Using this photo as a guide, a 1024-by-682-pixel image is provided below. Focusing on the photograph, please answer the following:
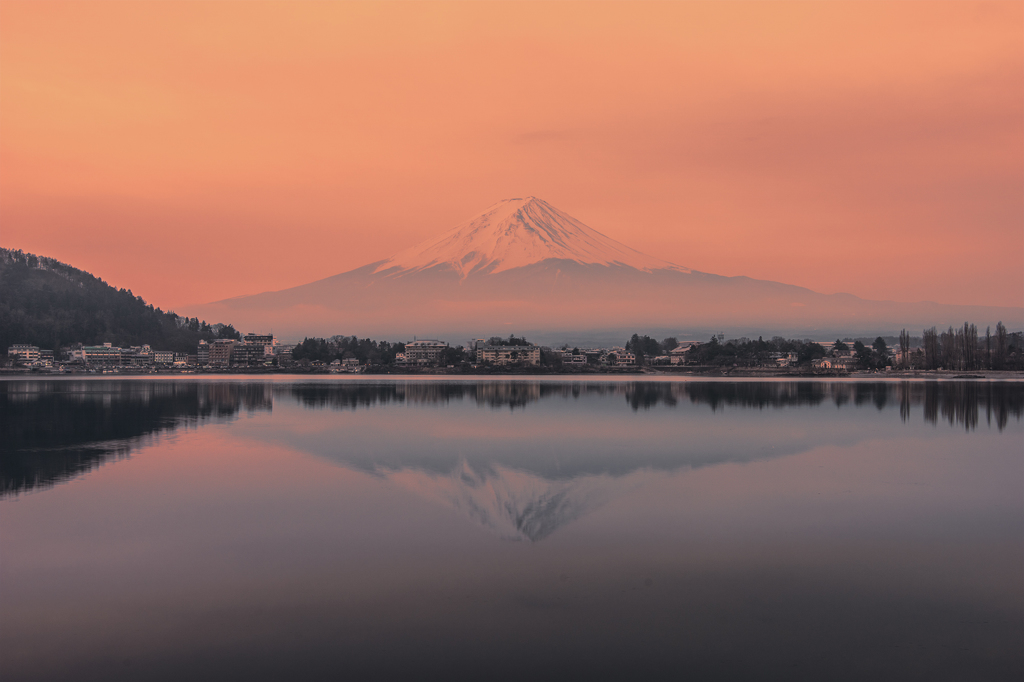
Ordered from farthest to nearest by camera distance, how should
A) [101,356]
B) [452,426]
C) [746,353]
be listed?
[101,356]
[746,353]
[452,426]

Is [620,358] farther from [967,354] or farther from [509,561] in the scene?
[509,561]

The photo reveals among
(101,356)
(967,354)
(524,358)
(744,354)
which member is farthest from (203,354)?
(967,354)

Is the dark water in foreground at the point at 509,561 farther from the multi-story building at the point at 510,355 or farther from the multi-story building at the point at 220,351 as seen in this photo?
the multi-story building at the point at 220,351

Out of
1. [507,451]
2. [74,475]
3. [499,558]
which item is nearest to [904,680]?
[499,558]

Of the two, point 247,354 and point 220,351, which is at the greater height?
point 220,351

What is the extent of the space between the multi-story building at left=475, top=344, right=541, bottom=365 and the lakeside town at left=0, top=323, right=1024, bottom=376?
0.12 metres

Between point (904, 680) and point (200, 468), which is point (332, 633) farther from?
point (200, 468)

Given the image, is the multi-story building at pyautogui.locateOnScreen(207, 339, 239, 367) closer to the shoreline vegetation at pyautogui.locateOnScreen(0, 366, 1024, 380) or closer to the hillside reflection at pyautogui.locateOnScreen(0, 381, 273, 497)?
the shoreline vegetation at pyautogui.locateOnScreen(0, 366, 1024, 380)

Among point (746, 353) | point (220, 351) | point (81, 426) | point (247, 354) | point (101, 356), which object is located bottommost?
point (81, 426)

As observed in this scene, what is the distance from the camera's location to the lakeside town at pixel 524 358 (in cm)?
6888

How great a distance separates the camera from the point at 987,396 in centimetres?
3331

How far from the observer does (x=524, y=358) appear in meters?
89.9

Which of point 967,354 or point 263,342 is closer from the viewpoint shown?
point 967,354

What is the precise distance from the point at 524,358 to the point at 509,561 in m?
82.4
